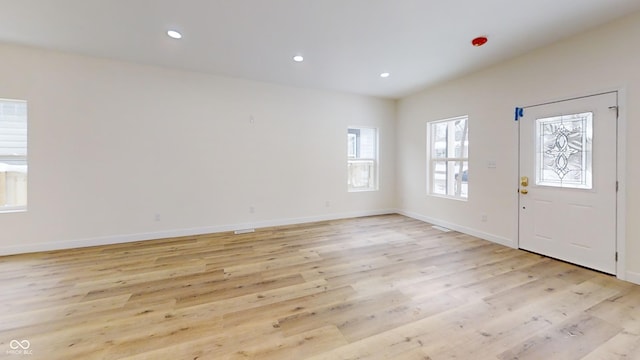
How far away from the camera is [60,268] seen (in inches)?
118

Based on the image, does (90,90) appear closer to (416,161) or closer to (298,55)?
(298,55)

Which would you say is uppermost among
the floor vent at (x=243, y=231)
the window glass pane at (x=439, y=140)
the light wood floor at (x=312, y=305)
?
the window glass pane at (x=439, y=140)

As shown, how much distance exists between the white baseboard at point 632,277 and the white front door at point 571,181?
115 mm

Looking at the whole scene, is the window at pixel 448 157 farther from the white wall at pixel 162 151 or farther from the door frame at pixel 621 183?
the door frame at pixel 621 183

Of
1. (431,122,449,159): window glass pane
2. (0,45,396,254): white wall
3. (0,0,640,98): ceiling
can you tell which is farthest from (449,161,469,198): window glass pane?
(0,45,396,254): white wall

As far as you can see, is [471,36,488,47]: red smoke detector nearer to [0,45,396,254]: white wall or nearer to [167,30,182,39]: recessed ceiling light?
[0,45,396,254]: white wall

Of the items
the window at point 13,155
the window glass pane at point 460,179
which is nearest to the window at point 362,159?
the window glass pane at point 460,179

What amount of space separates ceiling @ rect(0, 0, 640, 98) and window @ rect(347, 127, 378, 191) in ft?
6.36

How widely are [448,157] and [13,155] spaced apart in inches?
272

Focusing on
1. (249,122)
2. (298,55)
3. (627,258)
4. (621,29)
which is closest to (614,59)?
(621,29)

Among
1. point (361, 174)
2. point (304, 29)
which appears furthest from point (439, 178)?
point (304, 29)

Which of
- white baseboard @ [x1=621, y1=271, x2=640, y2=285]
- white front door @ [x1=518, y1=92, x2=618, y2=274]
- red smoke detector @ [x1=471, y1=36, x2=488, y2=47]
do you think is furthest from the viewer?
red smoke detector @ [x1=471, y1=36, x2=488, y2=47]

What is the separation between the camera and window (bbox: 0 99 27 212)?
135 inches

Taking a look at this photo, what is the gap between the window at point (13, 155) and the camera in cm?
344
